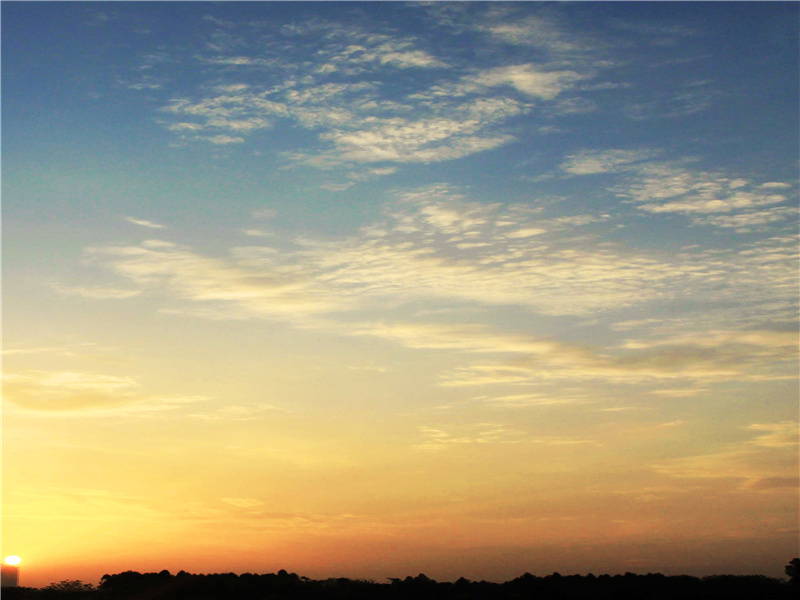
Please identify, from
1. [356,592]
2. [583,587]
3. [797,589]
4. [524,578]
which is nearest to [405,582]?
[356,592]

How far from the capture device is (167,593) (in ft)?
170

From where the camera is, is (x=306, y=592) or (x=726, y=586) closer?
(x=306, y=592)

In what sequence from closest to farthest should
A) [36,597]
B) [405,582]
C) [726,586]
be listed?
[36,597] < [405,582] < [726,586]

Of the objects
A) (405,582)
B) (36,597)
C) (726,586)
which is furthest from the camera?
(726,586)

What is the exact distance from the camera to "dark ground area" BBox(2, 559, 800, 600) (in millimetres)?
51500

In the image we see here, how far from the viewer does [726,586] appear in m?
59.0

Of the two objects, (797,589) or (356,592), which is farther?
(797,589)

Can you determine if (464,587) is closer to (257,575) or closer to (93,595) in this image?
(257,575)

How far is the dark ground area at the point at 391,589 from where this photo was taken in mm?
51500

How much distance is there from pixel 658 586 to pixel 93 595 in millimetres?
39764

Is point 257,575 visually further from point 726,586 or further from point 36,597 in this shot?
point 726,586

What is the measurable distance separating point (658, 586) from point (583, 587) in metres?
6.18

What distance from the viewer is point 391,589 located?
177 feet

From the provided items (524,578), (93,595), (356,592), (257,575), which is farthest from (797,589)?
(93,595)
